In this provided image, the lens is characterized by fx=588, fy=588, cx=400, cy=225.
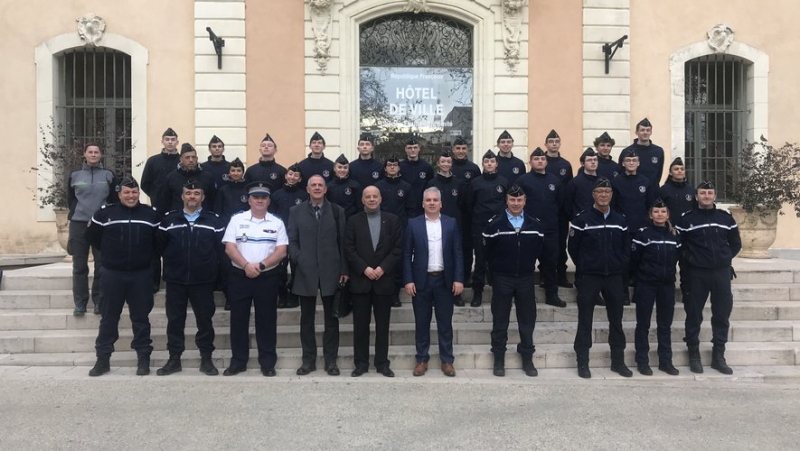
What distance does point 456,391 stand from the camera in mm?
5551

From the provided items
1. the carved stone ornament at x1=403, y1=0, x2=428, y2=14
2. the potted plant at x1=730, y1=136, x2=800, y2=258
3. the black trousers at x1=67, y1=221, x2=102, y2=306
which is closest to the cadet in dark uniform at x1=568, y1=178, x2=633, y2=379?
the potted plant at x1=730, y1=136, x2=800, y2=258

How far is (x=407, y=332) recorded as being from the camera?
6.79 meters

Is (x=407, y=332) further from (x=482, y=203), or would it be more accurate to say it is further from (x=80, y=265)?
(x=80, y=265)

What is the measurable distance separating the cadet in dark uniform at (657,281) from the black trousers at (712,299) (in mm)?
261

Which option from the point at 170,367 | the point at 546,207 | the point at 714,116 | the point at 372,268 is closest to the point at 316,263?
the point at 372,268

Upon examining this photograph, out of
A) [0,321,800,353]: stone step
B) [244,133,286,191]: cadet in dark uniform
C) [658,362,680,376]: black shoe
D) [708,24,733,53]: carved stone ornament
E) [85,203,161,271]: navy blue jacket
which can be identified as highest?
[708,24,733,53]: carved stone ornament

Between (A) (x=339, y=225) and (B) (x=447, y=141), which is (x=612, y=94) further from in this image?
(A) (x=339, y=225)

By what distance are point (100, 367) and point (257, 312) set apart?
1.69 meters

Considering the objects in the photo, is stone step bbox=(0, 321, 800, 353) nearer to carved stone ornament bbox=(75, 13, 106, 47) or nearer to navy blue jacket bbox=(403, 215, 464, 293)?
navy blue jacket bbox=(403, 215, 464, 293)

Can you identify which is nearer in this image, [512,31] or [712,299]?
[712,299]

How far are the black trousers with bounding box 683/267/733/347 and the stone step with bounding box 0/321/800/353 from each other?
2.13 feet

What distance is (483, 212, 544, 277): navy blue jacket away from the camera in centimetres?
602

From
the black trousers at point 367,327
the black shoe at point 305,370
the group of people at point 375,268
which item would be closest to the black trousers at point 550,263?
the group of people at point 375,268

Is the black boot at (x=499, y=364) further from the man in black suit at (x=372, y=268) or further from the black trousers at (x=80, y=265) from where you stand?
the black trousers at (x=80, y=265)
